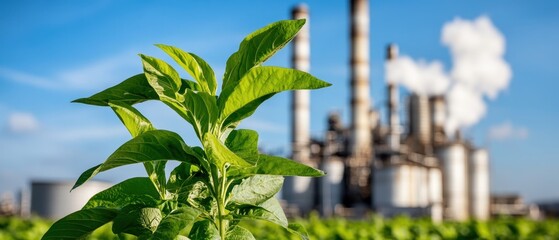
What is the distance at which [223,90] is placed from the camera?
1902mm

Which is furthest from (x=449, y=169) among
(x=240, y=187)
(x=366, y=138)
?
(x=240, y=187)

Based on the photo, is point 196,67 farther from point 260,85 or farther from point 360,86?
point 360,86

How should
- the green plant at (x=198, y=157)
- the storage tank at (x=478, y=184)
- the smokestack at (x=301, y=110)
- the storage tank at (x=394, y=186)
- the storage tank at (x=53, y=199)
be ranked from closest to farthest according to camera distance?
the green plant at (x=198, y=157), the storage tank at (x=53, y=199), the storage tank at (x=394, y=186), the storage tank at (x=478, y=184), the smokestack at (x=301, y=110)

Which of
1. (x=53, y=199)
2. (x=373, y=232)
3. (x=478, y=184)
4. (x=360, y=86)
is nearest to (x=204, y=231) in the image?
(x=373, y=232)

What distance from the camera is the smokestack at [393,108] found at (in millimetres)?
33972

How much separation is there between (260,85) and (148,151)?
32 centimetres

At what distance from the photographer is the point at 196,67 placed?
1925 mm

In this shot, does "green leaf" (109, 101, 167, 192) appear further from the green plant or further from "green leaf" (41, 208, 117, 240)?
"green leaf" (41, 208, 117, 240)

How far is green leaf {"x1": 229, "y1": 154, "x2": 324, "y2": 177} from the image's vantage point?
183cm

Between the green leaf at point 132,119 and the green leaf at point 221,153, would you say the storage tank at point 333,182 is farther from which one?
the green leaf at point 221,153

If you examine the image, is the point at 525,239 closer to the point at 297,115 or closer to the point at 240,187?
the point at 240,187

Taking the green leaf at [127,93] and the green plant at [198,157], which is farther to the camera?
the green leaf at [127,93]

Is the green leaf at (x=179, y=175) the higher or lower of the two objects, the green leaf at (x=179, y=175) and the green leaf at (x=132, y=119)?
the lower

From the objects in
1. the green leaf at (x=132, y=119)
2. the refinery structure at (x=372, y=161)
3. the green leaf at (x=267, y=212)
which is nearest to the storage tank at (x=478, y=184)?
the refinery structure at (x=372, y=161)
